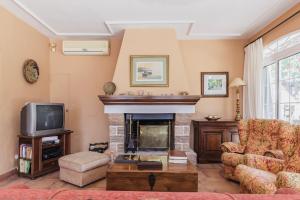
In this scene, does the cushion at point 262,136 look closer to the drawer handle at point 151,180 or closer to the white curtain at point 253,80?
the white curtain at point 253,80

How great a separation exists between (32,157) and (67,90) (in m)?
Answer: 1.80

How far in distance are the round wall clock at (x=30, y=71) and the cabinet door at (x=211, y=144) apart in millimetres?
3291

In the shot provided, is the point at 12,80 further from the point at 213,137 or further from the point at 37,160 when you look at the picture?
the point at 213,137

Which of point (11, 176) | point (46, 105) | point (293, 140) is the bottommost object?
point (11, 176)

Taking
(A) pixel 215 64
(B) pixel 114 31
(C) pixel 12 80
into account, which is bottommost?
(C) pixel 12 80

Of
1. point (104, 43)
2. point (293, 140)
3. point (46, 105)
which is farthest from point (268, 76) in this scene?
point (46, 105)

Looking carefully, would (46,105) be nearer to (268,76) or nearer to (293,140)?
(293,140)

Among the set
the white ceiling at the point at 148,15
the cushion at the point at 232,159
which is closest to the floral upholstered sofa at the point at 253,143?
the cushion at the point at 232,159

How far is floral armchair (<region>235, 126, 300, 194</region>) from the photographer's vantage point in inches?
73.4

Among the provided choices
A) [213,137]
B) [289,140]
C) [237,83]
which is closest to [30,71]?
[213,137]

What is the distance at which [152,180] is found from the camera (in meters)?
2.49

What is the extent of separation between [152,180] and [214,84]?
113 inches

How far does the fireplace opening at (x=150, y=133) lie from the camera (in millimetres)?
4211

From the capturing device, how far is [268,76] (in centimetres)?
403
